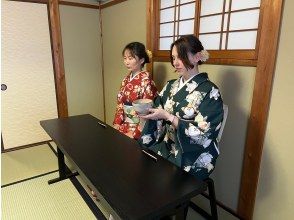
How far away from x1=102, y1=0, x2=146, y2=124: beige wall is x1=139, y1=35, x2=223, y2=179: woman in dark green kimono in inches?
49.7

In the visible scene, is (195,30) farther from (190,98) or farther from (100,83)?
(100,83)

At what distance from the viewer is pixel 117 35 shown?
3166mm

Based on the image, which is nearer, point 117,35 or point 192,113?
point 192,113

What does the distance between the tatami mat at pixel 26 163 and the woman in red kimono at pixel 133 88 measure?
1.04 m

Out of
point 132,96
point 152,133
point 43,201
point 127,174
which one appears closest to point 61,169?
point 43,201

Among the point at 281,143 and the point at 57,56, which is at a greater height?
the point at 57,56

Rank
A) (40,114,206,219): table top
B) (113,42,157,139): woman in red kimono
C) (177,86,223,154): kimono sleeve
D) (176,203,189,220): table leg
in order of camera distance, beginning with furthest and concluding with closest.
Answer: (113,42,157,139): woman in red kimono, (177,86,223,154): kimono sleeve, (176,203,189,220): table leg, (40,114,206,219): table top

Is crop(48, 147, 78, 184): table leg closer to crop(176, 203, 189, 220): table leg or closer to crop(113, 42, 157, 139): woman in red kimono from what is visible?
crop(113, 42, 157, 139): woman in red kimono

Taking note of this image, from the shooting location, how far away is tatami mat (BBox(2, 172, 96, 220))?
1838 mm

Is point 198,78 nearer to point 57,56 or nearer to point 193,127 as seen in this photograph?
point 193,127

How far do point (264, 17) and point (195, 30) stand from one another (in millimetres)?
644

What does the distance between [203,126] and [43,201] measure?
5.19ft

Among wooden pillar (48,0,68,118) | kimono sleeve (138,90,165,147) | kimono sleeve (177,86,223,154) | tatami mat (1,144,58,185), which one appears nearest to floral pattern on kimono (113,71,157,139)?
kimono sleeve (138,90,165,147)

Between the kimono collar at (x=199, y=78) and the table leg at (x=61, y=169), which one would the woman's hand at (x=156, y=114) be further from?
the table leg at (x=61, y=169)
